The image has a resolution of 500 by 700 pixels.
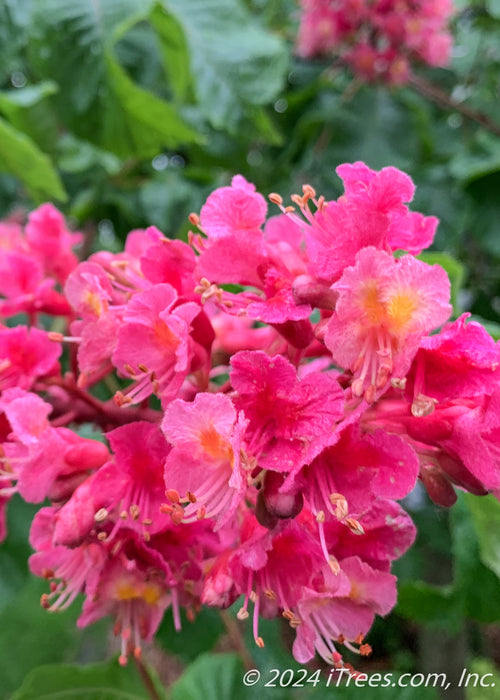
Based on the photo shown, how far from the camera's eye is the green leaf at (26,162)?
3.11 ft

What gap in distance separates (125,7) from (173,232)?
48 cm

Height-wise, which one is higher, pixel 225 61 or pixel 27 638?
pixel 225 61

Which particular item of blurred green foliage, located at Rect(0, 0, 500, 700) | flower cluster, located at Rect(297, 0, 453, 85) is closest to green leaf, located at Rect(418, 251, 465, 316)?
blurred green foliage, located at Rect(0, 0, 500, 700)

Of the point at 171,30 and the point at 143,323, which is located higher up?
the point at 171,30

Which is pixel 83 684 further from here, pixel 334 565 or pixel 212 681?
pixel 334 565

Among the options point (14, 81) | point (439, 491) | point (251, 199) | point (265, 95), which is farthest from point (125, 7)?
point (439, 491)

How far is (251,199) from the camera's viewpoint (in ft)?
1.82

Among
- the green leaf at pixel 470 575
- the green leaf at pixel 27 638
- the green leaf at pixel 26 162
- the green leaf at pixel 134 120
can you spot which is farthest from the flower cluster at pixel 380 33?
the green leaf at pixel 27 638

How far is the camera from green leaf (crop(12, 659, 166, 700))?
1.00m

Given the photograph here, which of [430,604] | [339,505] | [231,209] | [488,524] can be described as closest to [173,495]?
[339,505]

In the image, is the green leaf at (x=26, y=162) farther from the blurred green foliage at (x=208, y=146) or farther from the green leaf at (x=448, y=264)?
the green leaf at (x=448, y=264)

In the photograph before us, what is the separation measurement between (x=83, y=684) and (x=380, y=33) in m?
Result: 1.48

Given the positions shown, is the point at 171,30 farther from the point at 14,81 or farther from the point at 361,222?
the point at 14,81

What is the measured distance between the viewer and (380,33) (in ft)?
5.17
